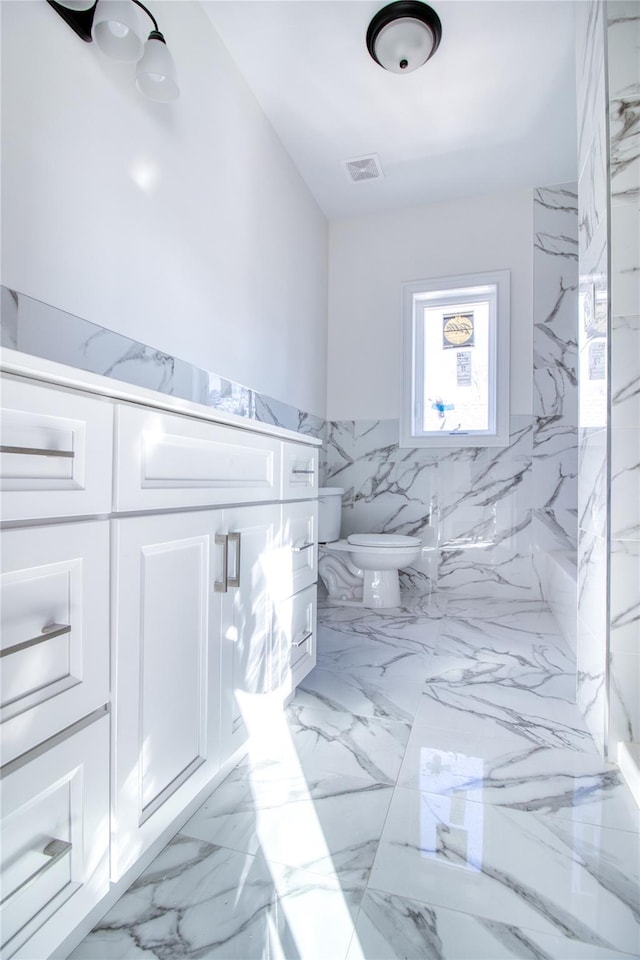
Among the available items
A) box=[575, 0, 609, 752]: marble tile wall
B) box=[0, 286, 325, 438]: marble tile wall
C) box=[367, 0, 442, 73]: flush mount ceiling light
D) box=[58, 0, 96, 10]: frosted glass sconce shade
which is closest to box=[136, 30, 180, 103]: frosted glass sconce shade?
box=[58, 0, 96, 10]: frosted glass sconce shade

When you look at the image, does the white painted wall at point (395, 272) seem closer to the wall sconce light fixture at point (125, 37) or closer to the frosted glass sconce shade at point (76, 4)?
the wall sconce light fixture at point (125, 37)

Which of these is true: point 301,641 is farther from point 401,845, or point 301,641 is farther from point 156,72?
point 156,72

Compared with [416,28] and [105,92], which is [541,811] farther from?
[416,28]

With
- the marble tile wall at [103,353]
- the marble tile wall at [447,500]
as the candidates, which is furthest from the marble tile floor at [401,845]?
the marble tile wall at [447,500]

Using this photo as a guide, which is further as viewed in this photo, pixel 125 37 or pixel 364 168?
pixel 364 168

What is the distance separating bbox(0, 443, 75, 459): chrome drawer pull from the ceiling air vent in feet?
9.00

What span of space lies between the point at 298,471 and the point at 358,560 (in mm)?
1382

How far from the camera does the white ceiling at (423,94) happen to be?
1916mm

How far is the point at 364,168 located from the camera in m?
2.82

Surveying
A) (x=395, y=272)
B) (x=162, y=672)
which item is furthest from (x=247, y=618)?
(x=395, y=272)

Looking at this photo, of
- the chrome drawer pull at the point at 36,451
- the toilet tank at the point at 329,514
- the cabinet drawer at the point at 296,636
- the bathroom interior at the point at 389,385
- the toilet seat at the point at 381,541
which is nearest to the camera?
the chrome drawer pull at the point at 36,451

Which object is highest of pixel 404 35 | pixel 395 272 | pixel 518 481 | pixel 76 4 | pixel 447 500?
pixel 404 35

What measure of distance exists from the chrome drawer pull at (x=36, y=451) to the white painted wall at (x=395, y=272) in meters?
2.77

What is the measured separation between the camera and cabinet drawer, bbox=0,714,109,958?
586mm
